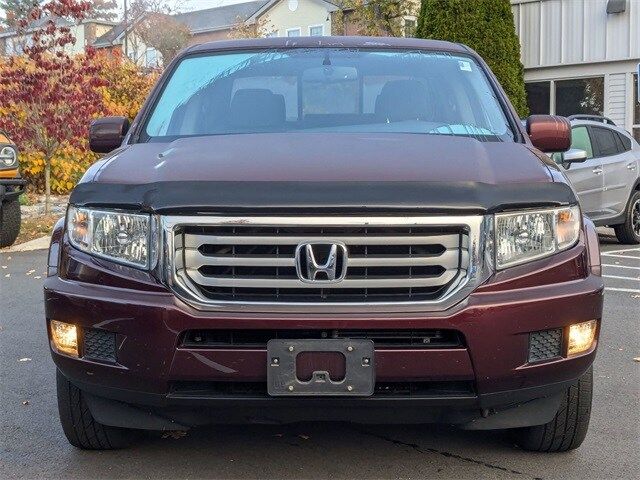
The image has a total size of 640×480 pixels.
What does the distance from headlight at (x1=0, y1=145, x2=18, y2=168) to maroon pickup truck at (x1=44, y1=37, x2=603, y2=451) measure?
7.88m

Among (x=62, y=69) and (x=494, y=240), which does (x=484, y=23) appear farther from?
(x=494, y=240)

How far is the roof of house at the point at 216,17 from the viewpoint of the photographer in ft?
188

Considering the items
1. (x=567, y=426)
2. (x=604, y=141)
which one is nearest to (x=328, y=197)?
(x=567, y=426)

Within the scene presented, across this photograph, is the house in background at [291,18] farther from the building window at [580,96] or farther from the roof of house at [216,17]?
the building window at [580,96]

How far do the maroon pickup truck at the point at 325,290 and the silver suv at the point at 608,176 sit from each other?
8.88m

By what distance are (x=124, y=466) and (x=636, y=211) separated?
1043 cm

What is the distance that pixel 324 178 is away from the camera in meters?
3.39

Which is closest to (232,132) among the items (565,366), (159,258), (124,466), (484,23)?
(159,258)

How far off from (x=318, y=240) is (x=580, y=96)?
1874 cm

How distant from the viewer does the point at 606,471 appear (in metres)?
3.78

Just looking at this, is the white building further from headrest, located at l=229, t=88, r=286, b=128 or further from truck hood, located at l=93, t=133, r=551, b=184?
truck hood, located at l=93, t=133, r=551, b=184

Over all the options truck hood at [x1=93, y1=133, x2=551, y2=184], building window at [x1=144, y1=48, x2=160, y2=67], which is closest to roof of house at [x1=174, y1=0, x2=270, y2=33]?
building window at [x1=144, y1=48, x2=160, y2=67]

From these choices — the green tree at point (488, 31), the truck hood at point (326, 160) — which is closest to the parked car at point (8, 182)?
the truck hood at point (326, 160)

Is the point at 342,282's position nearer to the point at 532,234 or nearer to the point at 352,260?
the point at 352,260
